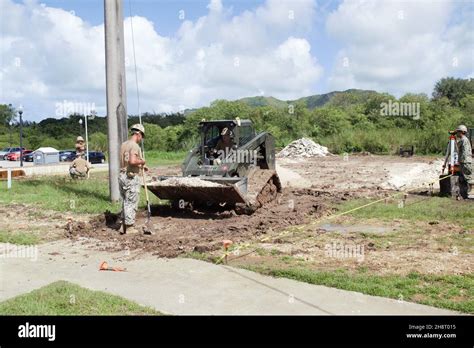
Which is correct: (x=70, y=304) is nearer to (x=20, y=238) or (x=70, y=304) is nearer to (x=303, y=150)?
(x=20, y=238)

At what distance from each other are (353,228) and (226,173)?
3.40m

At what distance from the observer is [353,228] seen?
10227 millimetres

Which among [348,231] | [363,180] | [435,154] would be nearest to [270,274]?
[348,231]

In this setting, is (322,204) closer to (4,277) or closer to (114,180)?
(114,180)

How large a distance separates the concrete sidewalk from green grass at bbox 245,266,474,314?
150 mm

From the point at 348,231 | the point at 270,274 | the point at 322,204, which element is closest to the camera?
the point at 270,274

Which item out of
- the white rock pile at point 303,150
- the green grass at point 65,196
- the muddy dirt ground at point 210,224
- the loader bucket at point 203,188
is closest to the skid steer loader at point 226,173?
the loader bucket at point 203,188

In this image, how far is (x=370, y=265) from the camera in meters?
7.35

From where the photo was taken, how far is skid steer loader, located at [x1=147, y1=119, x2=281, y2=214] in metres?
11.4

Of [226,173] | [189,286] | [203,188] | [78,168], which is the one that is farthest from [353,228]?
[78,168]

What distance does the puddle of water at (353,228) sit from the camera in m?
9.91

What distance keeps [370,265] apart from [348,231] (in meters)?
2.60

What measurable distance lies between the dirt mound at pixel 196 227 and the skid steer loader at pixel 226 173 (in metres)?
0.38
